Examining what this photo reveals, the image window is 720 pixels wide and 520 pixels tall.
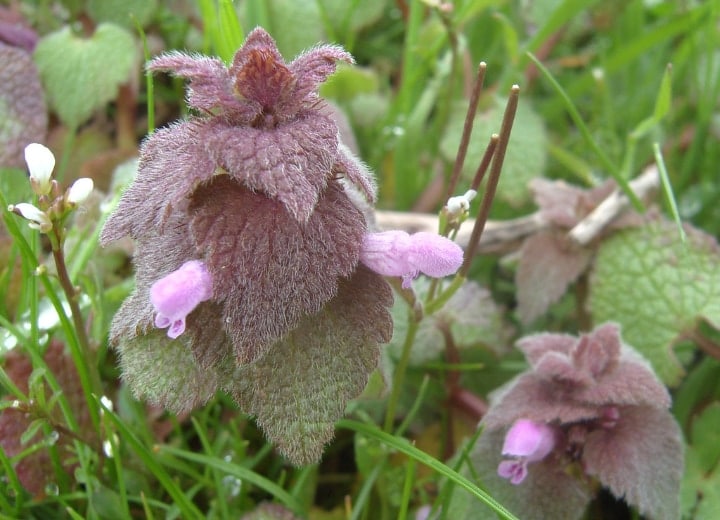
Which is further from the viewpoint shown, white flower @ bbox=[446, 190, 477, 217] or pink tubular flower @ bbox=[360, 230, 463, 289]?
white flower @ bbox=[446, 190, 477, 217]

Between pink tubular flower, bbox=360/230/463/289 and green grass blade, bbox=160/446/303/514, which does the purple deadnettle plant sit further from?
green grass blade, bbox=160/446/303/514

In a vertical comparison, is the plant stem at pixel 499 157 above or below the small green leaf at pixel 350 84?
above

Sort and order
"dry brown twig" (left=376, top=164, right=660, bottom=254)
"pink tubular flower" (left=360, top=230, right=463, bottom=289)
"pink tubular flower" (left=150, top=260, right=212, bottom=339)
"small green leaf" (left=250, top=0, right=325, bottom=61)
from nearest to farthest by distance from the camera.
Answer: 1. "pink tubular flower" (left=150, top=260, right=212, bottom=339)
2. "pink tubular flower" (left=360, top=230, right=463, bottom=289)
3. "dry brown twig" (left=376, top=164, right=660, bottom=254)
4. "small green leaf" (left=250, top=0, right=325, bottom=61)

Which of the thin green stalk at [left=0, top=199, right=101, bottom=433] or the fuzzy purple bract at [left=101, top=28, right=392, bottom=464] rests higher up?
the fuzzy purple bract at [left=101, top=28, right=392, bottom=464]

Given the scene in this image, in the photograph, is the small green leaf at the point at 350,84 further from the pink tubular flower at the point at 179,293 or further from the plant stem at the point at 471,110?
the pink tubular flower at the point at 179,293

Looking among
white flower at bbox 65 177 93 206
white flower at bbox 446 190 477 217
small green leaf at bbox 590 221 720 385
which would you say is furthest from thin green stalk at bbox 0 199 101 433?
small green leaf at bbox 590 221 720 385

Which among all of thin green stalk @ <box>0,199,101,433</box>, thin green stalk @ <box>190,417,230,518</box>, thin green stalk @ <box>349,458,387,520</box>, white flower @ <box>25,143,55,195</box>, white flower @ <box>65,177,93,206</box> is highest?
white flower @ <box>25,143,55,195</box>

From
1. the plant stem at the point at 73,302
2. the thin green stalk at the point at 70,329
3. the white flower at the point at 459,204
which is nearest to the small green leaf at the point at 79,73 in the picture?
the thin green stalk at the point at 70,329

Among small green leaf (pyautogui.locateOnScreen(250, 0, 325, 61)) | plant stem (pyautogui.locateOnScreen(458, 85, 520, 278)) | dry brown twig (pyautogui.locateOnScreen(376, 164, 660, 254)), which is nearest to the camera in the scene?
plant stem (pyautogui.locateOnScreen(458, 85, 520, 278))
